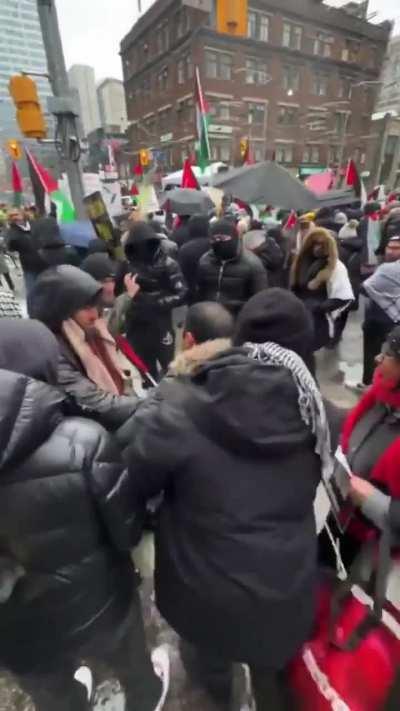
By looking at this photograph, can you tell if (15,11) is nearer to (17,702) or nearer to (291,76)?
(17,702)

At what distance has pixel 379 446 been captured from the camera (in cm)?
156

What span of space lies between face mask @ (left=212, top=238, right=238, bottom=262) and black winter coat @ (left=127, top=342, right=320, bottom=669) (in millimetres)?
2400

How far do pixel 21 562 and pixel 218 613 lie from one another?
25.0 inches

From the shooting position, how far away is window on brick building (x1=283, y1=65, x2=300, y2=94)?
106 feet

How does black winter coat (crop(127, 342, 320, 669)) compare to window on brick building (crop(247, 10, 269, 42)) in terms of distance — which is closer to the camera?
black winter coat (crop(127, 342, 320, 669))

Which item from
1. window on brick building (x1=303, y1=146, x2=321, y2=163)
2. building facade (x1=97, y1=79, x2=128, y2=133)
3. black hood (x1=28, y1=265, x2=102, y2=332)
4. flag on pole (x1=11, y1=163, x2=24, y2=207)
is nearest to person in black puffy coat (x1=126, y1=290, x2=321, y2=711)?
black hood (x1=28, y1=265, x2=102, y2=332)

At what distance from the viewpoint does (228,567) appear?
46.9 inches

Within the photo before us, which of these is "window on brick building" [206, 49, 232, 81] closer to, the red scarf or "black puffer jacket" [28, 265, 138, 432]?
"black puffer jacket" [28, 265, 138, 432]

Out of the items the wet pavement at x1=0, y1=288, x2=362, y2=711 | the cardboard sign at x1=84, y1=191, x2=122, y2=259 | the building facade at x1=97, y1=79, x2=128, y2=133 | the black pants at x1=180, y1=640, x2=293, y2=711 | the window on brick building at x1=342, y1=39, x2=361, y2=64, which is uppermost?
the building facade at x1=97, y1=79, x2=128, y2=133

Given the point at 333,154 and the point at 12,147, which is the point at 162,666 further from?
the point at 333,154

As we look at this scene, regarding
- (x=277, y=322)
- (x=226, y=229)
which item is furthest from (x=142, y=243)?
(x=277, y=322)

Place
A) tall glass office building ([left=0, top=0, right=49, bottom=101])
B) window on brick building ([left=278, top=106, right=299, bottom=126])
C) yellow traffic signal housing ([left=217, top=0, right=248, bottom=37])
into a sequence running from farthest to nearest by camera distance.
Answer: window on brick building ([left=278, top=106, right=299, bottom=126]) → tall glass office building ([left=0, top=0, right=49, bottom=101]) → yellow traffic signal housing ([left=217, top=0, right=248, bottom=37])

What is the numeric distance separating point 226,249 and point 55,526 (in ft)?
9.33

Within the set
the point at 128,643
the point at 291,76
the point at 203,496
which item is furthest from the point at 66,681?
the point at 291,76
